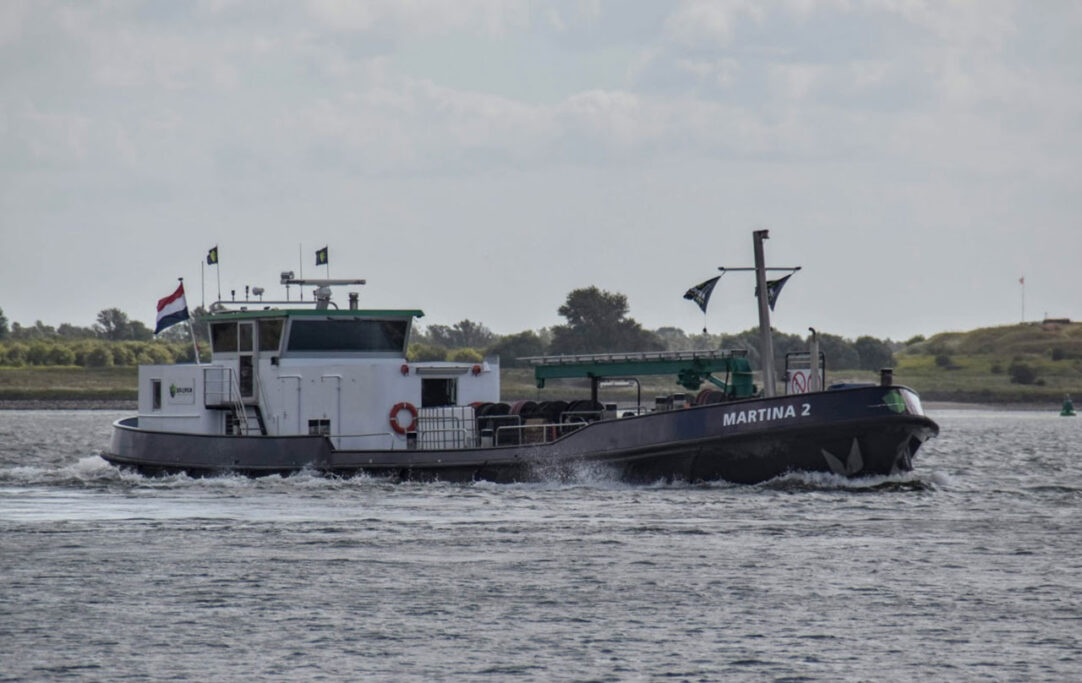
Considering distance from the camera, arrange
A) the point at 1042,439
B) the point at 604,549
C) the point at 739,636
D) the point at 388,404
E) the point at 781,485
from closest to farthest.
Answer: the point at 739,636 → the point at 604,549 → the point at 781,485 → the point at 388,404 → the point at 1042,439

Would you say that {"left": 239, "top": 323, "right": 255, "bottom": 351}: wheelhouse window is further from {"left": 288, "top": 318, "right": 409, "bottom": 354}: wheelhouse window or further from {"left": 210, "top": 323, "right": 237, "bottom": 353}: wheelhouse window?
{"left": 288, "top": 318, "right": 409, "bottom": 354}: wheelhouse window

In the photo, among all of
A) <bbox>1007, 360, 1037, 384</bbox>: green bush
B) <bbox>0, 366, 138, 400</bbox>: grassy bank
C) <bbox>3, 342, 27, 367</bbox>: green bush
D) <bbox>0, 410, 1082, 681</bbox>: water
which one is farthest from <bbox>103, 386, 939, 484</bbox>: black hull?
<bbox>1007, 360, 1037, 384</bbox>: green bush

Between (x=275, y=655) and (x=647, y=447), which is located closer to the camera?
(x=275, y=655)

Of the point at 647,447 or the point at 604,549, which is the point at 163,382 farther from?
the point at 604,549

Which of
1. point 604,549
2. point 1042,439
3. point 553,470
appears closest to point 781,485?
point 553,470

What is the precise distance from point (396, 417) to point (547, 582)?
1435 centimetres

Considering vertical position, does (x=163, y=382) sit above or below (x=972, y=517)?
above

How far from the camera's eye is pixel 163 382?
120ft

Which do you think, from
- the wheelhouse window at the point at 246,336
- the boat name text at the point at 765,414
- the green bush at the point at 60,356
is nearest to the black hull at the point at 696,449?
the boat name text at the point at 765,414

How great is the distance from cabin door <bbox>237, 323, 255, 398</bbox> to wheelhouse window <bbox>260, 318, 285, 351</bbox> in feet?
0.95

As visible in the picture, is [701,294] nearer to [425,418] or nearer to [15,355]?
[425,418]

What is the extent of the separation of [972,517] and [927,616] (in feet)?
32.4

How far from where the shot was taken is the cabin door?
3559cm

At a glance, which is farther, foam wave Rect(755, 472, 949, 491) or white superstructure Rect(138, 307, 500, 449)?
white superstructure Rect(138, 307, 500, 449)
